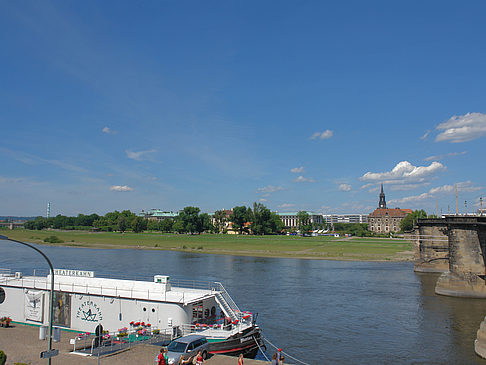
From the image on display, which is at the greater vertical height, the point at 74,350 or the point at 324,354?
the point at 74,350

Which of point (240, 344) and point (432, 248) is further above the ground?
point (432, 248)

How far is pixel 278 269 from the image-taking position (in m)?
79.6

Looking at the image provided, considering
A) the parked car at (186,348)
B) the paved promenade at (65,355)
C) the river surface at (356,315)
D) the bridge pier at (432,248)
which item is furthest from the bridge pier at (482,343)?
the bridge pier at (432,248)

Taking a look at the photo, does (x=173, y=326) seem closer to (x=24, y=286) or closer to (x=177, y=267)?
(x=24, y=286)

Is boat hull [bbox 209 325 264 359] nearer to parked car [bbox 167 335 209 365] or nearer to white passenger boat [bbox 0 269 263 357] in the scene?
white passenger boat [bbox 0 269 263 357]

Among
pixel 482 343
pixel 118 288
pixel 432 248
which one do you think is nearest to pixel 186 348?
pixel 118 288

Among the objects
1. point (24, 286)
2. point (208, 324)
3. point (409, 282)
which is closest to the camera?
point (208, 324)

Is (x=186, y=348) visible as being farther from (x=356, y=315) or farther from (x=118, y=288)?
(x=356, y=315)

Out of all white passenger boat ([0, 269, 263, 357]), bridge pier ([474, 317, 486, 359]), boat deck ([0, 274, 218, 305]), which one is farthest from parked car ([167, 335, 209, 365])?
bridge pier ([474, 317, 486, 359])

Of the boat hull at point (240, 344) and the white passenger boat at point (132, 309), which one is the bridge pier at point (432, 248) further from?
the white passenger boat at point (132, 309)

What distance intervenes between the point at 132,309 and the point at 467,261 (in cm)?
4632

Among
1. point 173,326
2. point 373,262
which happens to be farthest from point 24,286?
point 373,262

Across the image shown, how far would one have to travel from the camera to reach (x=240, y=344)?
25.7 metres

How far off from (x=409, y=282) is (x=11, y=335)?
59.3m
